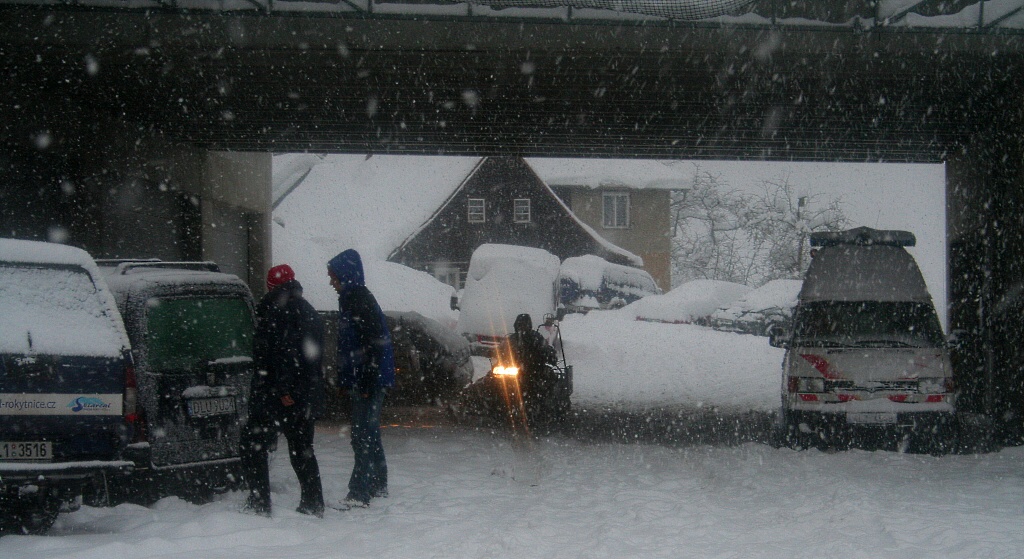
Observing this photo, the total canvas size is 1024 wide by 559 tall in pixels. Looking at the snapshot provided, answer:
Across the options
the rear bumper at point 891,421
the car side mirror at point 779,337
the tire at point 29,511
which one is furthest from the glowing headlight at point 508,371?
the tire at point 29,511

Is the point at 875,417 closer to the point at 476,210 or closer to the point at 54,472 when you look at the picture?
the point at 54,472

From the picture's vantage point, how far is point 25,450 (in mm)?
5723

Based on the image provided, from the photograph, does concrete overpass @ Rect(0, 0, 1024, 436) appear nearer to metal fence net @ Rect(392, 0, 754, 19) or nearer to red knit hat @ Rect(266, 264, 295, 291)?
metal fence net @ Rect(392, 0, 754, 19)

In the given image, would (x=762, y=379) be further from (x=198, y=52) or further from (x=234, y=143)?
(x=198, y=52)

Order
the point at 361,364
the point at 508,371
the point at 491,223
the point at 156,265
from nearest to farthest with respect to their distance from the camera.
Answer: the point at 361,364
the point at 156,265
the point at 508,371
the point at 491,223

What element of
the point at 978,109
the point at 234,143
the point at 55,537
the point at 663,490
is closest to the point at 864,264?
the point at 978,109

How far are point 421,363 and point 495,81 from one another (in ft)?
14.7

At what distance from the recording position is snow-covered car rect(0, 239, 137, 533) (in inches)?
224

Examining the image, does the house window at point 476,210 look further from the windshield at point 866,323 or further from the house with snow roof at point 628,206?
the windshield at point 866,323

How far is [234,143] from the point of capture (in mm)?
16797

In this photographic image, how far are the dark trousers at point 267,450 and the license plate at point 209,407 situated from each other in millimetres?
603

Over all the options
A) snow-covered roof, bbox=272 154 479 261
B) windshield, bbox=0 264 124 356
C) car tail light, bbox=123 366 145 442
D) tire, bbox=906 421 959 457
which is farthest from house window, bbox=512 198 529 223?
windshield, bbox=0 264 124 356

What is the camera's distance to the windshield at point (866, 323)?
10445mm

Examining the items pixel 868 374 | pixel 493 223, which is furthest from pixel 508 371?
pixel 493 223
